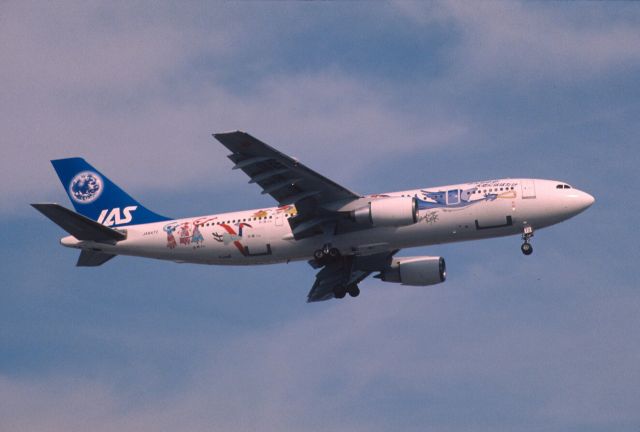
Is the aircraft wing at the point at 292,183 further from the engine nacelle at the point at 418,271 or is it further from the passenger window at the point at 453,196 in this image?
the engine nacelle at the point at 418,271

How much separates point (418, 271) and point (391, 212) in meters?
10.8

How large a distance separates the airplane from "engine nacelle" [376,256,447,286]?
10.8ft

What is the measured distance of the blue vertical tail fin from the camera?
6694cm

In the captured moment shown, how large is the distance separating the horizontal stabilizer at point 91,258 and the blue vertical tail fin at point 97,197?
8.02ft

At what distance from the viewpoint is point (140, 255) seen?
2574 inches

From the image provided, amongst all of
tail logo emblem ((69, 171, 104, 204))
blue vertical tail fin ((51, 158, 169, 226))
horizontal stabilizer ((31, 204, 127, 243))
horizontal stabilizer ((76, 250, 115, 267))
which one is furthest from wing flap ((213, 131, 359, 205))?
tail logo emblem ((69, 171, 104, 204))

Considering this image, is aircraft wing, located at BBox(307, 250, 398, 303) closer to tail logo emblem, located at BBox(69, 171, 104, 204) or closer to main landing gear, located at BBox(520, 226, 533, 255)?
→ main landing gear, located at BBox(520, 226, 533, 255)

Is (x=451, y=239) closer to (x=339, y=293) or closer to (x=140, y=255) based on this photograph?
(x=339, y=293)

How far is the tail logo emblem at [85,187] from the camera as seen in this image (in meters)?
68.7

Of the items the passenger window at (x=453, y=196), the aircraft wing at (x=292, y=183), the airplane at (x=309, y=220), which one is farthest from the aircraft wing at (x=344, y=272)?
the passenger window at (x=453, y=196)

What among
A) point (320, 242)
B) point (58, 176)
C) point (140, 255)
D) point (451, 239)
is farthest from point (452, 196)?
point (58, 176)

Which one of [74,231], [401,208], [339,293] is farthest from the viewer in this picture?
[339,293]

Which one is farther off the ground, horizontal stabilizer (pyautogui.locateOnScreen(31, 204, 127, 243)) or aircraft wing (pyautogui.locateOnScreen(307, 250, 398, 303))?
horizontal stabilizer (pyautogui.locateOnScreen(31, 204, 127, 243))

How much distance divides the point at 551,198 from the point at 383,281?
1438cm
